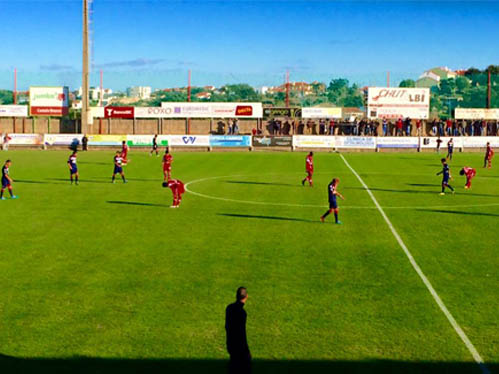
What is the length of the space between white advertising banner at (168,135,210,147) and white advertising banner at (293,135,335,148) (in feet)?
29.4

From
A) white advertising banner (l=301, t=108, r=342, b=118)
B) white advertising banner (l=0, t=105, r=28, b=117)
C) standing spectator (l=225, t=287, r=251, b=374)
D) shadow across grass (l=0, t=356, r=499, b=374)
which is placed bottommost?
shadow across grass (l=0, t=356, r=499, b=374)

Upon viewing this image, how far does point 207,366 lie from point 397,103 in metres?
71.9

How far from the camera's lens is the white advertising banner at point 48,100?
8012cm

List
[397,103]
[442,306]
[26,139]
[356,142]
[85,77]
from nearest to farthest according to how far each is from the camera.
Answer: [442,306]
[356,142]
[26,139]
[85,77]
[397,103]

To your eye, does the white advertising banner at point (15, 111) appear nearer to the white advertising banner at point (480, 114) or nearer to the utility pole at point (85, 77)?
the utility pole at point (85, 77)

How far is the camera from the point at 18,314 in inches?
458

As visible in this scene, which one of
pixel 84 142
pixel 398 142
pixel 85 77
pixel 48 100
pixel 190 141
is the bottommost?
pixel 84 142

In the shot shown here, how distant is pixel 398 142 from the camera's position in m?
60.8

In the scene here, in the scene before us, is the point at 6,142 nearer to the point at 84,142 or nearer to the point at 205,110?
the point at 84,142

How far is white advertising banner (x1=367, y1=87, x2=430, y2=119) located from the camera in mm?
77375

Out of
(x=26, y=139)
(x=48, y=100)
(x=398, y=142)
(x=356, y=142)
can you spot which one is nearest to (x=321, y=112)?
(x=356, y=142)

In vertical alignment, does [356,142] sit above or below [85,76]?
below

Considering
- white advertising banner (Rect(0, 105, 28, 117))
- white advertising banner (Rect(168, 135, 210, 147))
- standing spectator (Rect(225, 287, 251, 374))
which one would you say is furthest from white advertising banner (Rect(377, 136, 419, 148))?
standing spectator (Rect(225, 287, 251, 374))

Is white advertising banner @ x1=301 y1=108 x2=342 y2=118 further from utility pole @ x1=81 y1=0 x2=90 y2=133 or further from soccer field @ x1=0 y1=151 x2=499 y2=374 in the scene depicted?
soccer field @ x1=0 y1=151 x2=499 y2=374
